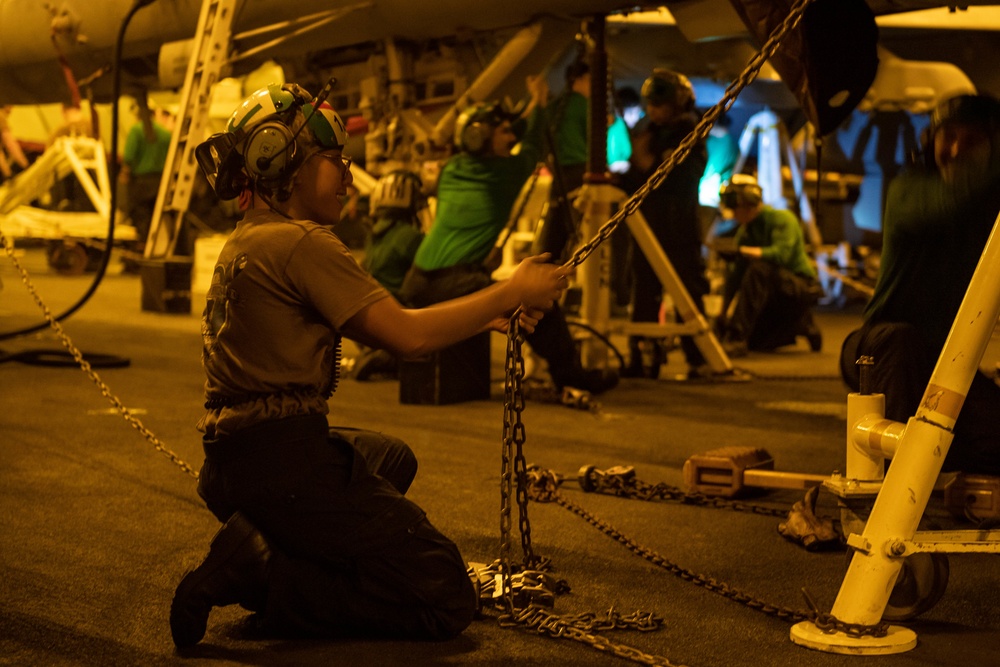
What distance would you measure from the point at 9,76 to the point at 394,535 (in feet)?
33.8

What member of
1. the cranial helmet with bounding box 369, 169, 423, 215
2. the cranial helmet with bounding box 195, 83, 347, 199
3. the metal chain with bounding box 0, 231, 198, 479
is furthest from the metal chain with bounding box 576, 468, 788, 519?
the cranial helmet with bounding box 369, 169, 423, 215

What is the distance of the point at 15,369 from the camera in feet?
27.1

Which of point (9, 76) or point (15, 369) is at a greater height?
point (9, 76)

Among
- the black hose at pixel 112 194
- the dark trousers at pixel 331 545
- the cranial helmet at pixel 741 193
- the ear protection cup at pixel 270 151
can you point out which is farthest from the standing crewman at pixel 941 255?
the cranial helmet at pixel 741 193

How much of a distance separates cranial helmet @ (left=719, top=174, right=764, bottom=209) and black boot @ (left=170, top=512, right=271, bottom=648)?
287 inches

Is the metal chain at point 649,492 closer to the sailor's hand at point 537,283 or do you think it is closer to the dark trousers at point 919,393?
the dark trousers at point 919,393

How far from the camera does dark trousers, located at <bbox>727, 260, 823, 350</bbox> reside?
10.0 meters

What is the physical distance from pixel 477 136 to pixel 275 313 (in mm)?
4524

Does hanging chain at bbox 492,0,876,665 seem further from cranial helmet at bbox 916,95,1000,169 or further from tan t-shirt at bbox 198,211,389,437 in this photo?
cranial helmet at bbox 916,95,1000,169

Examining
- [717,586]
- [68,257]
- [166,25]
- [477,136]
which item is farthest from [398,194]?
[68,257]

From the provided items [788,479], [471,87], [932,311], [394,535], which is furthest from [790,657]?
[471,87]

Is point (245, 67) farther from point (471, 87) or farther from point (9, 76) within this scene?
point (9, 76)

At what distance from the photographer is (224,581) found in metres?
3.10

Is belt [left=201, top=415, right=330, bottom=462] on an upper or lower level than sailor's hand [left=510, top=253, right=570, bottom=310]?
lower
